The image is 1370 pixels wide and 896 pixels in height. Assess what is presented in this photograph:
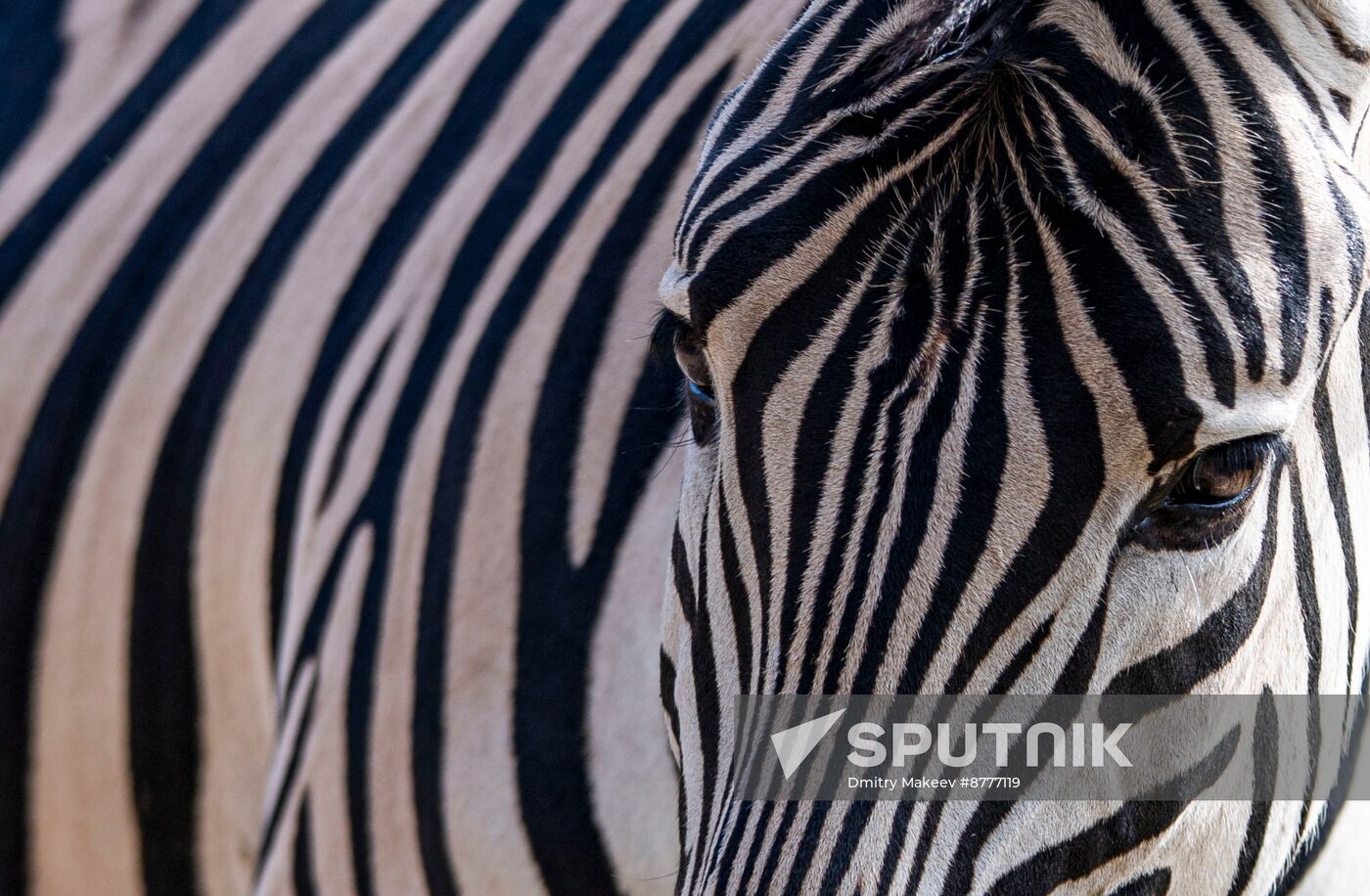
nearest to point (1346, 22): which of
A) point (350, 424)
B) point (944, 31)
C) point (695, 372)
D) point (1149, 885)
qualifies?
point (944, 31)

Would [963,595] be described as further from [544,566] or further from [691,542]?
[544,566]

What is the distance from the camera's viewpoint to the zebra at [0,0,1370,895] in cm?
124

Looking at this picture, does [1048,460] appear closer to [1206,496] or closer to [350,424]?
[1206,496]

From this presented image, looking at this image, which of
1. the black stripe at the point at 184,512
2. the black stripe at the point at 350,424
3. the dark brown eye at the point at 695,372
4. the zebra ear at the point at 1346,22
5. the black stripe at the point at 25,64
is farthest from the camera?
Answer: the black stripe at the point at 25,64

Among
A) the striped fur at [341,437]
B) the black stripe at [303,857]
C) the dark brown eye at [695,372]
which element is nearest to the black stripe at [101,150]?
the striped fur at [341,437]

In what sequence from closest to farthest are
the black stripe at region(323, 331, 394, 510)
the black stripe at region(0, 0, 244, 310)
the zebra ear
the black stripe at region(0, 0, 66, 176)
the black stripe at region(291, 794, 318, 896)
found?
the zebra ear < the black stripe at region(291, 794, 318, 896) < the black stripe at region(323, 331, 394, 510) < the black stripe at region(0, 0, 244, 310) < the black stripe at region(0, 0, 66, 176)

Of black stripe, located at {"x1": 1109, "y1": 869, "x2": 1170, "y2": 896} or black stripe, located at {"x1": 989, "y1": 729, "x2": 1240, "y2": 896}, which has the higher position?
black stripe, located at {"x1": 989, "y1": 729, "x2": 1240, "y2": 896}

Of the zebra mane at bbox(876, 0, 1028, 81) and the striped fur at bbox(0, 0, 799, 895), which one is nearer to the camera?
the zebra mane at bbox(876, 0, 1028, 81)

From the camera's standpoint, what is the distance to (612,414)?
6.86 feet

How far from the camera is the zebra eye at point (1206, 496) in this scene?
1.24m

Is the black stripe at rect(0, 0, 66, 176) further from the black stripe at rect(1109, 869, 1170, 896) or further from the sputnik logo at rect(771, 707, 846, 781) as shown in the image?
the black stripe at rect(1109, 869, 1170, 896)

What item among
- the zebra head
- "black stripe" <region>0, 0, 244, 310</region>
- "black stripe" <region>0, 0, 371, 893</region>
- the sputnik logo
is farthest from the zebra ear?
"black stripe" <region>0, 0, 244, 310</region>

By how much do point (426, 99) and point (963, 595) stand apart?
1735 mm

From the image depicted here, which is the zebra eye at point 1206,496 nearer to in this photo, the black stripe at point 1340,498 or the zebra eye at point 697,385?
the black stripe at point 1340,498
